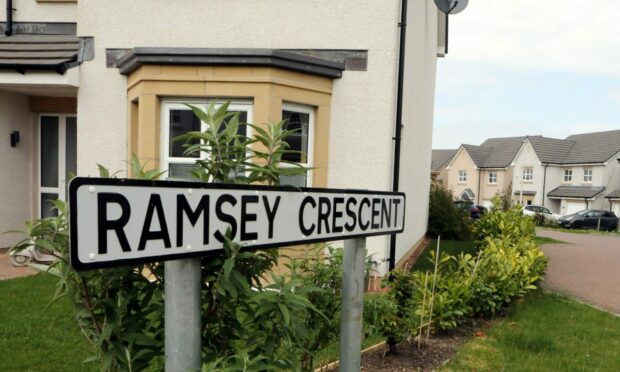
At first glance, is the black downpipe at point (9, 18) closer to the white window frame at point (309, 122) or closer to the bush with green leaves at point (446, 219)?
the white window frame at point (309, 122)

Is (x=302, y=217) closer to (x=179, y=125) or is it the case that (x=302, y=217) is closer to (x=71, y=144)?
(x=179, y=125)

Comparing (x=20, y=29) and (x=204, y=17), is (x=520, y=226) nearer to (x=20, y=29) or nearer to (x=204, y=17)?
(x=204, y=17)

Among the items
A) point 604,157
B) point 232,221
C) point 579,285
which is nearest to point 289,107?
point 232,221

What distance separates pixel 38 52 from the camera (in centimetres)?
749

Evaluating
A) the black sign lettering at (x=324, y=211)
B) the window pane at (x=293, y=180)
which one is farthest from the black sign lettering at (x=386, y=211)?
the window pane at (x=293, y=180)

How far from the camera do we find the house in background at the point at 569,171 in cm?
4750

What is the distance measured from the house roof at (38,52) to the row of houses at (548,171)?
41755mm

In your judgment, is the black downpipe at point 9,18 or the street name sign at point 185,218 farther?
the black downpipe at point 9,18

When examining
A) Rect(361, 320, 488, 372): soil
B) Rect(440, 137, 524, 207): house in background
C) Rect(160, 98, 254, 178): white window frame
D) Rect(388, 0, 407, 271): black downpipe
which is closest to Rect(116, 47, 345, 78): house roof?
Rect(160, 98, 254, 178): white window frame

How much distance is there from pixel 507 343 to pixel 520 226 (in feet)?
17.1

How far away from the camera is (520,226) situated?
30.0 feet

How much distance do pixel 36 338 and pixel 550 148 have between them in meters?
Answer: 58.0

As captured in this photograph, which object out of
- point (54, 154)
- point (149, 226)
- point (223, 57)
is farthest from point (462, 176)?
point (149, 226)

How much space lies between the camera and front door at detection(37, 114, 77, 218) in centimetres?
872
